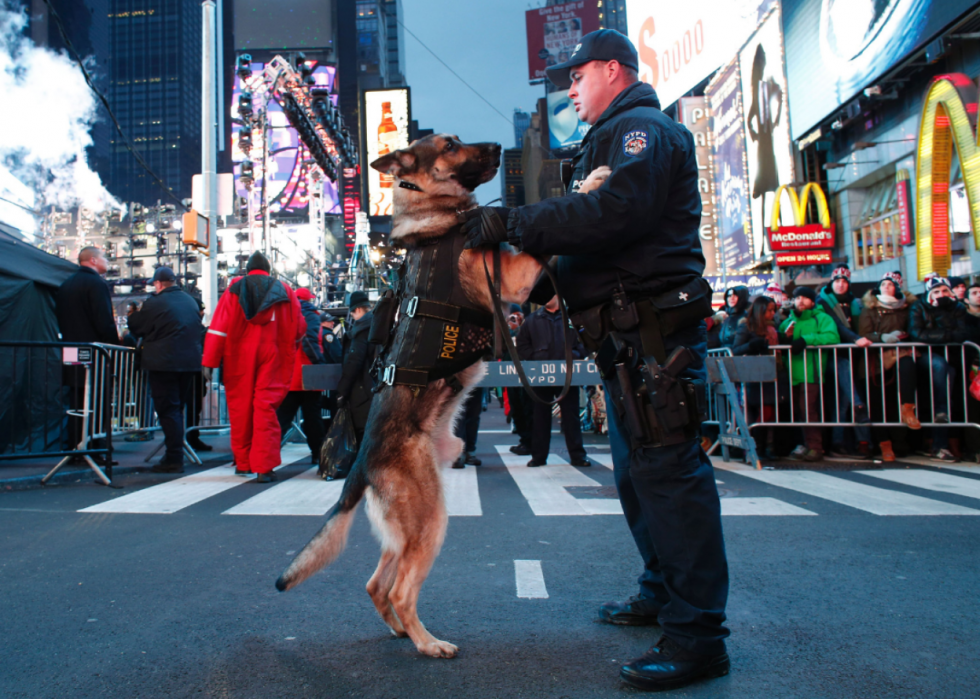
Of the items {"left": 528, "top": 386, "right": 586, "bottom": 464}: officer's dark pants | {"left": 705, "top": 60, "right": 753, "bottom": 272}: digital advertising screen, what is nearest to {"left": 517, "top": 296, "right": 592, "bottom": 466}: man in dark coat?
{"left": 528, "top": 386, "right": 586, "bottom": 464}: officer's dark pants

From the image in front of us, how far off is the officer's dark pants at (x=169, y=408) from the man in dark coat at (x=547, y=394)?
4.02 m

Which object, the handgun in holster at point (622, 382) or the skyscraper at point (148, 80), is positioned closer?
the handgun in holster at point (622, 382)

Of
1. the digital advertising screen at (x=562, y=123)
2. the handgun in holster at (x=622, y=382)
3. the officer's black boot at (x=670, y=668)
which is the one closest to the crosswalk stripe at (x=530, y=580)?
the officer's black boot at (x=670, y=668)

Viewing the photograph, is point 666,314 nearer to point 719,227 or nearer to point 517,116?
point 719,227

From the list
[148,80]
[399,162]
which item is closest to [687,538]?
[399,162]

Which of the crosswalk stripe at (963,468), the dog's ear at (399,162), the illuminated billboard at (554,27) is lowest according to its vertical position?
the crosswalk stripe at (963,468)

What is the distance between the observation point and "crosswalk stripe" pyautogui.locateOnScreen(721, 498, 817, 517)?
14.8 ft

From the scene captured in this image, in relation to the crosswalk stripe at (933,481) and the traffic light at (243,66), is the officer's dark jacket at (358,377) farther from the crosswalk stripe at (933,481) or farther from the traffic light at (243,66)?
the traffic light at (243,66)

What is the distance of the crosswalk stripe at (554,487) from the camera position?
15.5ft

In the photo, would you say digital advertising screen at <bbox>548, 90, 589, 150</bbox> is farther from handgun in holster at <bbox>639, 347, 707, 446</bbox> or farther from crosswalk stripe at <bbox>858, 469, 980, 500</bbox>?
handgun in holster at <bbox>639, 347, 707, 446</bbox>

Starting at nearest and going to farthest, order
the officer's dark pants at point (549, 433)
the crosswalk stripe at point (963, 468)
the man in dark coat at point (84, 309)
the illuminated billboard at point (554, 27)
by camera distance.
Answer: the crosswalk stripe at point (963, 468) → the officer's dark pants at point (549, 433) → the man in dark coat at point (84, 309) → the illuminated billboard at point (554, 27)

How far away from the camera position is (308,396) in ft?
25.1

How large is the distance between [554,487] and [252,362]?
3.25 metres

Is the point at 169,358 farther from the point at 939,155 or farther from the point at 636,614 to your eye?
the point at 939,155
